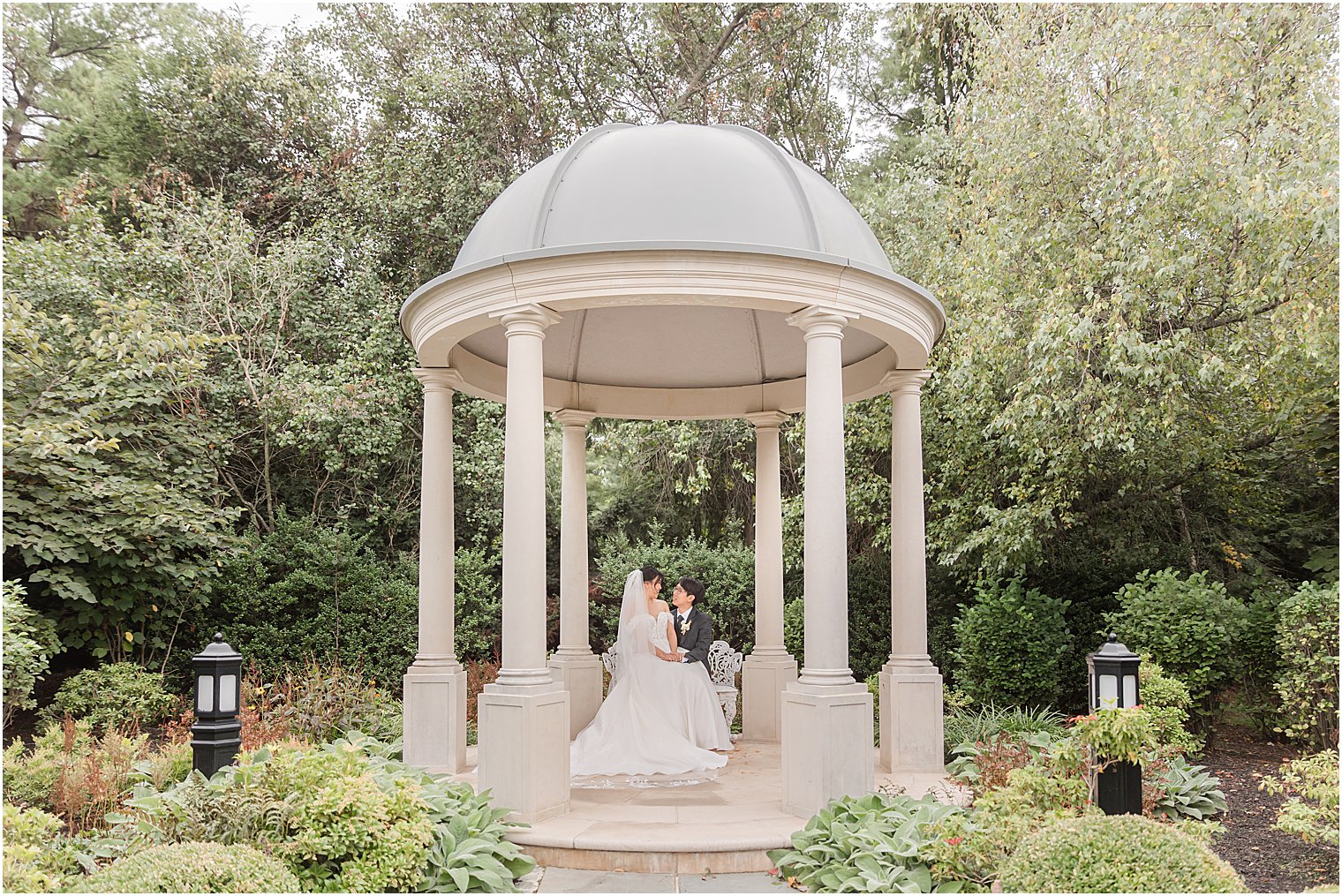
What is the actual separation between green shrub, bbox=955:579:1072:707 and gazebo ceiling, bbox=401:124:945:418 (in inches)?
173

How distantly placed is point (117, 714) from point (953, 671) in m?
11.9

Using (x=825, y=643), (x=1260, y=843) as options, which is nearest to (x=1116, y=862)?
(x=825, y=643)

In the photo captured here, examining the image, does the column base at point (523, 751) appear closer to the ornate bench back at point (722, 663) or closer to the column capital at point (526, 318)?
the column capital at point (526, 318)

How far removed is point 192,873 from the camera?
18.6 feet

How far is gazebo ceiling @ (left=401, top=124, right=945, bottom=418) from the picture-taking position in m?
8.59

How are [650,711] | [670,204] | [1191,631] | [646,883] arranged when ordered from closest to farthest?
1. [646,883]
2. [670,204]
3. [650,711]
4. [1191,631]

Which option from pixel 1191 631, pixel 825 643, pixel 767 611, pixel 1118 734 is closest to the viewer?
pixel 1118 734

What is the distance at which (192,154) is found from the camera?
65.2ft

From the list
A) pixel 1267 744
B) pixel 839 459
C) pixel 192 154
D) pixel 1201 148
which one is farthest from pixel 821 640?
pixel 192 154

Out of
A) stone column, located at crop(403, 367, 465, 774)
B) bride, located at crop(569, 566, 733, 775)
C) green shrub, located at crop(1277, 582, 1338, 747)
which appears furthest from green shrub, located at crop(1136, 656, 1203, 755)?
stone column, located at crop(403, 367, 465, 774)

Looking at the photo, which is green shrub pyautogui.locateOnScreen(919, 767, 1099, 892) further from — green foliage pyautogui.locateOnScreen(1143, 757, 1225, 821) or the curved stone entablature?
the curved stone entablature

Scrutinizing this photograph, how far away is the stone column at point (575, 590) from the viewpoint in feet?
43.0

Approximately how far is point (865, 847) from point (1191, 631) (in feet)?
22.9

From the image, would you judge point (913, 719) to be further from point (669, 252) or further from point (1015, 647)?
point (669, 252)
